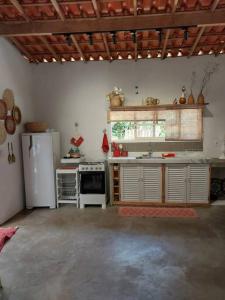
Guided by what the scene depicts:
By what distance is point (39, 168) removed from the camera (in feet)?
17.8

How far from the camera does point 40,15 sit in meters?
4.44

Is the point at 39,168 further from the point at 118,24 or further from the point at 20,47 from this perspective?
the point at 118,24

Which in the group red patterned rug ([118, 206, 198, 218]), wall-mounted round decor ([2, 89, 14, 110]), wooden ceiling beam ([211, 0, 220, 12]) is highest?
wooden ceiling beam ([211, 0, 220, 12])

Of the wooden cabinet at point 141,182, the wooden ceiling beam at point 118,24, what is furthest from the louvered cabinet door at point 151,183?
the wooden ceiling beam at point 118,24

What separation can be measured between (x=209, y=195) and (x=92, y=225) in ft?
8.75

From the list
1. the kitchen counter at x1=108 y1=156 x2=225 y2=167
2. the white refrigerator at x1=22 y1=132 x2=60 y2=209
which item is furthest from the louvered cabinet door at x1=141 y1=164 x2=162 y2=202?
the white refrigerator at x1=22 y1=132 x2=60 y2=209

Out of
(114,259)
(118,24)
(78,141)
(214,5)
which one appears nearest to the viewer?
(114,259)

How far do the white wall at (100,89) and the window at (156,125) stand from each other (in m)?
0.30

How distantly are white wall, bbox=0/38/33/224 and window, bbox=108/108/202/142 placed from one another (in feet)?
6.68

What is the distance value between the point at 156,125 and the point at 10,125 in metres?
3.26

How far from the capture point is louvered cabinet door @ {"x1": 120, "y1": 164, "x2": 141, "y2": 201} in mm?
5527

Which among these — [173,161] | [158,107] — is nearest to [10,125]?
[158,107]

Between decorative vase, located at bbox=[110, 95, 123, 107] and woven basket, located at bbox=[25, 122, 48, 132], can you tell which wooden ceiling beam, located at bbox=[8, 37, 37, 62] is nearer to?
woven basket, located at bbox=[25, 122, 48, 132]

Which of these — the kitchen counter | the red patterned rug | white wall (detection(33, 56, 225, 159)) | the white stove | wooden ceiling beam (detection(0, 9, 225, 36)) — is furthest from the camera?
white wall (detection(33, 56, 225, 159))
